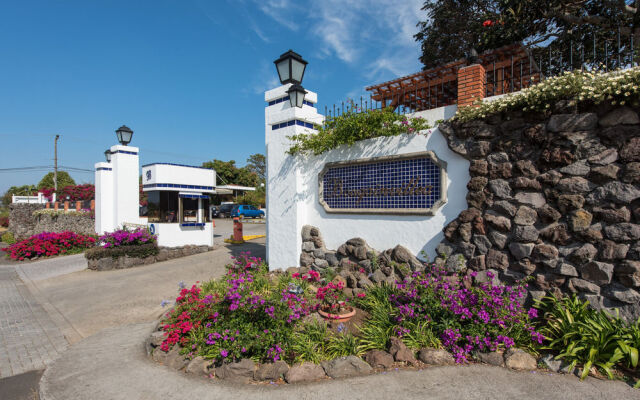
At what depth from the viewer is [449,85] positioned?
7.79m

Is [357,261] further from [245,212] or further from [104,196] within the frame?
[245,212]

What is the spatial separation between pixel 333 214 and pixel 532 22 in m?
7.74

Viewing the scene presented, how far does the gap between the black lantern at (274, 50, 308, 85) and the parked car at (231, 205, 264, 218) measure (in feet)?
76.6

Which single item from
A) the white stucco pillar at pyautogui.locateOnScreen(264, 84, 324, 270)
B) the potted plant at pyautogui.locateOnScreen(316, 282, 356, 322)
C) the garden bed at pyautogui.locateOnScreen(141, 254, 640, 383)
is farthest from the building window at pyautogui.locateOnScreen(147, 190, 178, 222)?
the potted plant at pyautogui.locateOnScreen(316, 282, 356, 322)

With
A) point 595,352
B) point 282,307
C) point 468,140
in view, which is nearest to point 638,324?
point 595,352

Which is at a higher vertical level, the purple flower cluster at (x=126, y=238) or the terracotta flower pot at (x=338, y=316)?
the purple flower cluster at (x=126, y=238)

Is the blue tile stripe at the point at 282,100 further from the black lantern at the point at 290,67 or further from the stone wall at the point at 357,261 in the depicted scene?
the stone wall at the point at 357,261

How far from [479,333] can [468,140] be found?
9.11 feet

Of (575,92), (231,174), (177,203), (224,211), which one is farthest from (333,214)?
(231,174)

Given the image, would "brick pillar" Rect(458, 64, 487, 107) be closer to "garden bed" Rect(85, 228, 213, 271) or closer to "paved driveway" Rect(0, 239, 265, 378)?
"paved driveway" Rect(0, 239, 265, 378)

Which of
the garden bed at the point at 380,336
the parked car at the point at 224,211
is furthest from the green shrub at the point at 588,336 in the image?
the parked car at the point at 224,211

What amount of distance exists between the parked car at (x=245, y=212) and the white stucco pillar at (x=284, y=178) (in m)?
22.6

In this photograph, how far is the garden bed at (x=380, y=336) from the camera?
11.4 ft

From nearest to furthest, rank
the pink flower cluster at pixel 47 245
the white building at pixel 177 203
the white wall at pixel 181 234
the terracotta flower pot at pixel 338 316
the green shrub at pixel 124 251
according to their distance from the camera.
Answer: the terracotta flower pot at pixel 338 316, the green shrub at pixel 124 251, the white wall at pixel 181 234, the white building at pixel 177 203, the pink flower cluster at pixel 47 245
